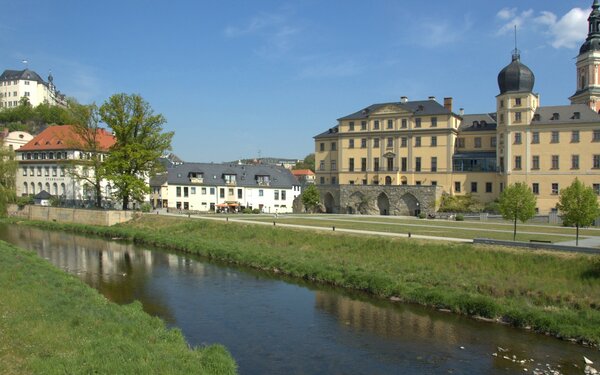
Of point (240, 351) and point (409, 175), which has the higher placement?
point (409, 175)

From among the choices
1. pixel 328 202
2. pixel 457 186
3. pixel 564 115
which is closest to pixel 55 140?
pixel 328 202

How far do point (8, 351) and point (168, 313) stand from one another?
9.30m

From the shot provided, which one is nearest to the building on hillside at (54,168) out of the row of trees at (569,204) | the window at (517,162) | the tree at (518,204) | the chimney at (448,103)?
the chimney at (448,103)

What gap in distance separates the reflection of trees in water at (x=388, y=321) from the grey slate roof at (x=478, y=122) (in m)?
44.7

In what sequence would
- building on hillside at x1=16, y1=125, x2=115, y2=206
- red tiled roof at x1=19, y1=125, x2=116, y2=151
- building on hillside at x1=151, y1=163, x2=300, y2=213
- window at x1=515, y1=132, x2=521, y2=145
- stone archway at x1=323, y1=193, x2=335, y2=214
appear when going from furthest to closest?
red tiled roof at x1=19, y1=125, x2=116, y2=151, building on hillside at x1=151, y1=163, x2=300, y2=213, building on hillside at x1=16, y1=125, x2=115, y2=206, stone archway at x1=323, y1=193, x2=335, y2=214, window at x1=515, y1=132, x2=521, y2=145

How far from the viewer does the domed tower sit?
6725 centimetres

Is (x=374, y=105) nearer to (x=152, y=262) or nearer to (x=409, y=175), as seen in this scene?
(x=409, y=175)

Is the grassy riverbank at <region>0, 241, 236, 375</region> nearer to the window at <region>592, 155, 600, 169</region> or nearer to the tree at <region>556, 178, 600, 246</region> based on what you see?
the tree at <region>556, 178, 600, 246</region>

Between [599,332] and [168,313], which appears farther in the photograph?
[168,313]

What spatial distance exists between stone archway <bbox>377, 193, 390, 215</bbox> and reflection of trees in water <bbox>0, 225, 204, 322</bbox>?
31679 mm

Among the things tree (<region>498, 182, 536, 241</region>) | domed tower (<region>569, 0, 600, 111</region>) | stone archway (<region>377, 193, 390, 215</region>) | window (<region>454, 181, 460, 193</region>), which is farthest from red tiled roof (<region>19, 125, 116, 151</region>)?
domed tower (<region>569, 0, 600, 111</region>)

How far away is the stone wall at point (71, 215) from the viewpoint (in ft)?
182

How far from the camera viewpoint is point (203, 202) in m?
73.8

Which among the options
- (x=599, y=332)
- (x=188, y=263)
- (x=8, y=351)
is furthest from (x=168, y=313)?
(x=599, y=332)
